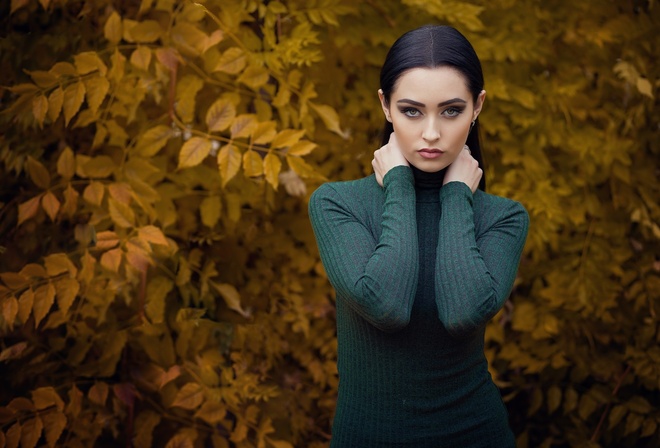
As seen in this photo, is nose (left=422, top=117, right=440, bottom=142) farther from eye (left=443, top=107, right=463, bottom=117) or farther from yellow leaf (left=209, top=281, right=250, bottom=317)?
yellow leaf (left=209, top=281, right=250, bottom=317)

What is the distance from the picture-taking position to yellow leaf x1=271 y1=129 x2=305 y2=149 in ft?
6.79

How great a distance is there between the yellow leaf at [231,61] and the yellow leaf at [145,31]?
0.72 ft

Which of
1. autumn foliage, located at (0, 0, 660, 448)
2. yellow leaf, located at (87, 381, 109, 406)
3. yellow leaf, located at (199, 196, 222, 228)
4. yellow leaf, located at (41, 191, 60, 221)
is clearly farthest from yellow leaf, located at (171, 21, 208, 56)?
yellow leaf, located at (87, 381, 109, 406)

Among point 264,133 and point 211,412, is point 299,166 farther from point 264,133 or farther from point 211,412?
point 211,412

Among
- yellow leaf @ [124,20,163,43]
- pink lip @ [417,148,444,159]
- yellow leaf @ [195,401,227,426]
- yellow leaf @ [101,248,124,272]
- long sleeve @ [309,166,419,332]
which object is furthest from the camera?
yellow leaf @ [195,401,227,426]

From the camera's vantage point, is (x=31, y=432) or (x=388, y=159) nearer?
(x=388, y=159)

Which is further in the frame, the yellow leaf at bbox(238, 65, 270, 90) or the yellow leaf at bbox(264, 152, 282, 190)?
the yellow leaf at bbox(238, 65, 270, 90)

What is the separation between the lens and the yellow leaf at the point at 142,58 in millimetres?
2105

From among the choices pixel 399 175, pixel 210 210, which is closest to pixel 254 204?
pixel 210 210

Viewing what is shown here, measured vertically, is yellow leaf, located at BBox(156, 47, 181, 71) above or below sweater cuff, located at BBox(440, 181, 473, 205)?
below

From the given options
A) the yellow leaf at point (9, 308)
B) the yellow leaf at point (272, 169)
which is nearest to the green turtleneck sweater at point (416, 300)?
the yellow leaf at point (272, 169)

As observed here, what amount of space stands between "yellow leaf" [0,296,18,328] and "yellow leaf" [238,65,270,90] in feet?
3.06

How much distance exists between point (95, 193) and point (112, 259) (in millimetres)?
234

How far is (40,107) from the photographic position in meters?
2.07
